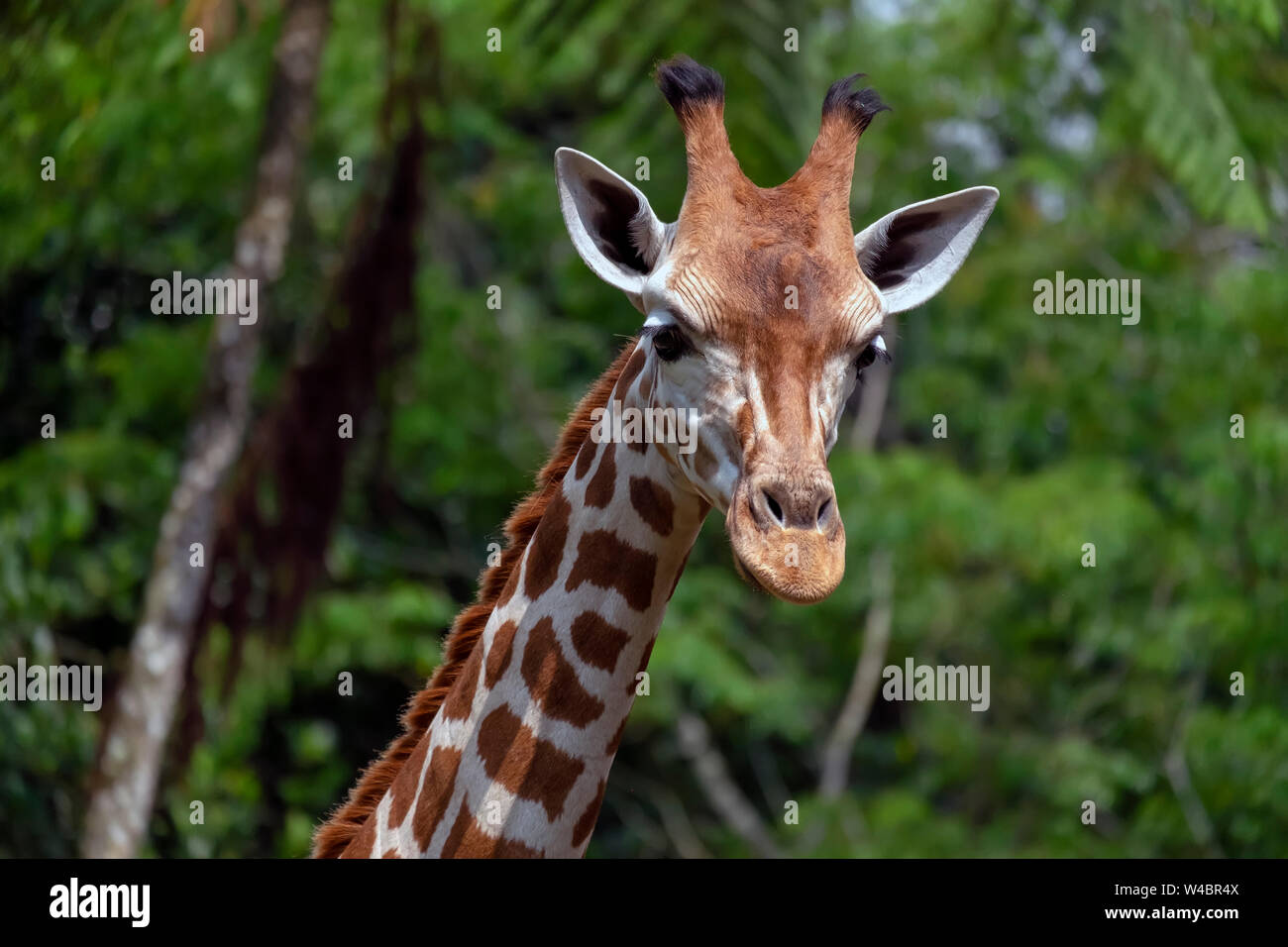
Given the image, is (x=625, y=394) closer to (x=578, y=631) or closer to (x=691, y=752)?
(x=578, y=631)

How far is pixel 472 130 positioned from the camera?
14.7 meters

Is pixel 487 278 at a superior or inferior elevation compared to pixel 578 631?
superior

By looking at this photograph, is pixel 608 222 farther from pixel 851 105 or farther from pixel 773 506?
pixel 773 506

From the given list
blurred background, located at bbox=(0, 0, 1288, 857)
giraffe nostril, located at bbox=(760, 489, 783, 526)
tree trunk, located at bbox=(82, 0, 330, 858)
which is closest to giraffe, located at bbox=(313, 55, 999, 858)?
giraffe nostril, located at bbox=(760, 489, 783, 526)

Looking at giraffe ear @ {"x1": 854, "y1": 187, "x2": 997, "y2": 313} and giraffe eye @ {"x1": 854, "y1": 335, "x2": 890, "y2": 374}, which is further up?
giraffe ear @ {"x1": 854, "y1": 187, "x2": 997, "y2": 313}

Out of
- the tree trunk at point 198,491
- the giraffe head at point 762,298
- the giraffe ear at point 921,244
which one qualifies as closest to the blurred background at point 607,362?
the tree trunk at point 198,491

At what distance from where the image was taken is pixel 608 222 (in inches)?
159

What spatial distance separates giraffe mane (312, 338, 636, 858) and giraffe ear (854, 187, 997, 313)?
0.71 metres

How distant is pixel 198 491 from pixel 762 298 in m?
6.98

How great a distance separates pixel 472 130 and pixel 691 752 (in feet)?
21.0

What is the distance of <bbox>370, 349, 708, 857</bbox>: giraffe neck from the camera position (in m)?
3.87

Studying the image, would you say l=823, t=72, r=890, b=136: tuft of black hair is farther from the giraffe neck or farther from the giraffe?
the giraffe neck
